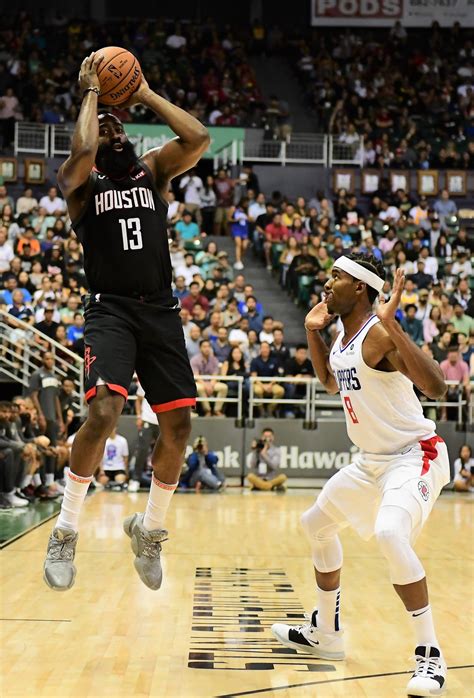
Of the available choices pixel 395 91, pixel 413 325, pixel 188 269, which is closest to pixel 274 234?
pixel 188 269

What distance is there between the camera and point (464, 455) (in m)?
17.9

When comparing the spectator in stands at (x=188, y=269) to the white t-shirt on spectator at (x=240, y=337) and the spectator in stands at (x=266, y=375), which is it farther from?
the spectator in stands at (x=266, y=375)

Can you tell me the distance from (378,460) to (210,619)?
2004 mm

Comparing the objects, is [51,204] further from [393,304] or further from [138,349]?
[393,304]

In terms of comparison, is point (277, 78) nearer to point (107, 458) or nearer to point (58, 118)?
point (58, 118)

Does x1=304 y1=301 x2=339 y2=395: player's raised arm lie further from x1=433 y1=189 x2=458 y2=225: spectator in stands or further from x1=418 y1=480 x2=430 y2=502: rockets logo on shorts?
Answer: x1=433 y1=189 x2=458 y2=225: spectator in stands

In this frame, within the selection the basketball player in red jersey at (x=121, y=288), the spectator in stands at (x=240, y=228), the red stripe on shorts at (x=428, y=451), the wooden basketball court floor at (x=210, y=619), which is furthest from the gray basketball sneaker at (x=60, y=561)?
the spectator in stands at (x=240, y=228)

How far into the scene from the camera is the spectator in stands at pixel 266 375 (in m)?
18.3

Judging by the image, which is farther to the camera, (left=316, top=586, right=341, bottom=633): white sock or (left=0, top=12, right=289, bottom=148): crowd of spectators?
(left=0, top=12, right=289, bottom=148): crowd of spectators

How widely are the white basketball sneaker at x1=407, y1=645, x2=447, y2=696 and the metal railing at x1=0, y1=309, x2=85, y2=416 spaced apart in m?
12.2

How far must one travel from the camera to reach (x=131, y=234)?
233 inches

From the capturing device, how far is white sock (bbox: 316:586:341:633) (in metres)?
6.25

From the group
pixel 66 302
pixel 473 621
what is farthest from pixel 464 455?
pixel 473 621

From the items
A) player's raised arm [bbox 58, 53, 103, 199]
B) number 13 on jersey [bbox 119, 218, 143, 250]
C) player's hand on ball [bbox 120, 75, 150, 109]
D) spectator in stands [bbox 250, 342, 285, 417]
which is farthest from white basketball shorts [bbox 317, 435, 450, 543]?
spectator in stands [bbox 250, 342, 285, 417]
